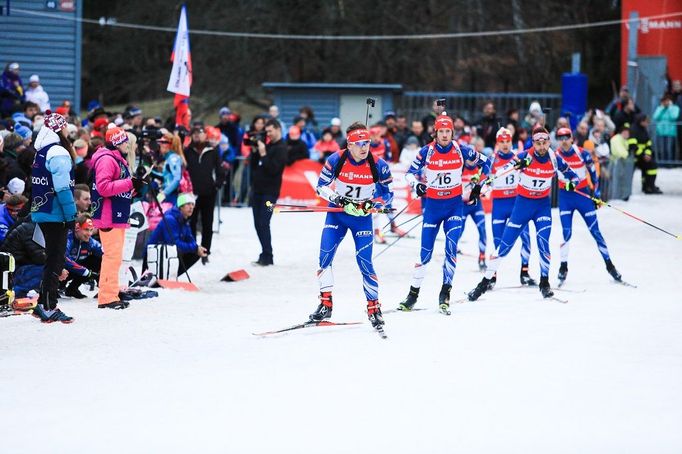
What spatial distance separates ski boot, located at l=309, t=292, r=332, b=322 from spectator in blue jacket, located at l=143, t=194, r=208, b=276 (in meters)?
3.51

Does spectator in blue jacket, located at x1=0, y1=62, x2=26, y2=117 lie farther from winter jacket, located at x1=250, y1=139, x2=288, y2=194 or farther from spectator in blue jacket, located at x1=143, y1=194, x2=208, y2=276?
spectator in blue jacket, located at x1=143, y1=194, x2=208, y2=276

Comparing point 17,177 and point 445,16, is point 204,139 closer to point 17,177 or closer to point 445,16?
point 17,177

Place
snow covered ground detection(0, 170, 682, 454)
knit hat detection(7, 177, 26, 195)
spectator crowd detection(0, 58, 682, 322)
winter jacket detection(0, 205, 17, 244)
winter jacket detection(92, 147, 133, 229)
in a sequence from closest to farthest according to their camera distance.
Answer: snow covered ground detection(0, 170, 682, 454) → spectator crowd detection(0, 58, 682, 322) → winter jacket detection(92, 147, 133, 229) → winter jacket detection(0, 205, 17, 244) → knit hat detection(7, 177, 26, 195)

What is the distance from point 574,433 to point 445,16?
93.3 feet

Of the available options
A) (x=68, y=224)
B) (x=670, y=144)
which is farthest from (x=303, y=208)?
(x=670, y=144)

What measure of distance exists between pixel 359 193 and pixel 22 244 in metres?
3.84

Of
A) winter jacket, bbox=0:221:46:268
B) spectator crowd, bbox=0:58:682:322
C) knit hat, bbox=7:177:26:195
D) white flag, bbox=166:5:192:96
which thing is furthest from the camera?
white flag, bbox=166:5:192:96

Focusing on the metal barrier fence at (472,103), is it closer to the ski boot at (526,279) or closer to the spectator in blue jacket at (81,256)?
the ski boot at (526,279)

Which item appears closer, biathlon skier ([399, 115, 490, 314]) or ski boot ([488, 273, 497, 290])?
biathlon skier ([399, 115, 490, 314])

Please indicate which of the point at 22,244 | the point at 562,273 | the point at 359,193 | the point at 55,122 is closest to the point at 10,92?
the point at 22,244

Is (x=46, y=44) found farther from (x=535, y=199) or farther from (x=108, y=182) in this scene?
(x=535, y=199)

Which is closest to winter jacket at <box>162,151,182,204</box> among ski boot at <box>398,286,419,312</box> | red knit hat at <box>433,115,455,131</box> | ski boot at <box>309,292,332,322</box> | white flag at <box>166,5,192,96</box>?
white flag at <box>166,5,192,96</box>

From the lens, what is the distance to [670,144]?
1155 inches

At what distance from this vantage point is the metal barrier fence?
31141mm
